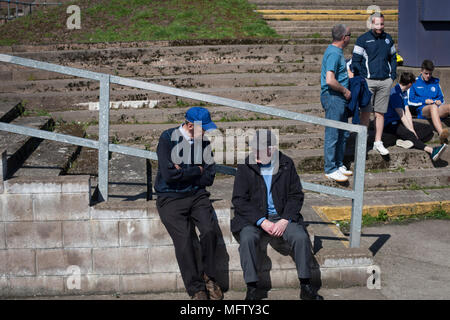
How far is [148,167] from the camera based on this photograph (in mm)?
6844

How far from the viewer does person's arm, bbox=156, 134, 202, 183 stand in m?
4.77

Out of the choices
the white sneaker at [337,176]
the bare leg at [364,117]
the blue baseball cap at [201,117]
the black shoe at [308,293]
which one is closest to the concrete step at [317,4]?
the bare leg at [364,117]

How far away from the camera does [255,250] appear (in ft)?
15.7

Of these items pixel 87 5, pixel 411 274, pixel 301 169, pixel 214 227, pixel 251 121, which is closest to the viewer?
pixel 214 227

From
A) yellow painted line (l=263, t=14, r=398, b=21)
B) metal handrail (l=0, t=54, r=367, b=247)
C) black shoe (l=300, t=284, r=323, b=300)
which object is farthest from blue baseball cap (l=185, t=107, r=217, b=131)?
yellow painted line (l=263, t=14, r=398, b=21)

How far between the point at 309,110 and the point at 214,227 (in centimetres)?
434

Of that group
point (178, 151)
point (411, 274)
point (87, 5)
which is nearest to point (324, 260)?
point (411, 274)

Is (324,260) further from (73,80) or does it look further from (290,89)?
(73,80)

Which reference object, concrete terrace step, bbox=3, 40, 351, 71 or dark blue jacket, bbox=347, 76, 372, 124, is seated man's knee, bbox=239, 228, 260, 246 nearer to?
dark blue jacket, bbox=347, 76, 372, 124

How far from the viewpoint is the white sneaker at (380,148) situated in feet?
24.8

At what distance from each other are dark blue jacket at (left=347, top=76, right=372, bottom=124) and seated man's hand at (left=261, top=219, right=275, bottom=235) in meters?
2.67

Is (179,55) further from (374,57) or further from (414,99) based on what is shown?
(414,99)

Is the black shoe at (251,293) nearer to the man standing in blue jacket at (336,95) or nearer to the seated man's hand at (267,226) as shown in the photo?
the seated man's hand at (267,226)

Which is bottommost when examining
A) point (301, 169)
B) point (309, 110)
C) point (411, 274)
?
point (411, 274)
